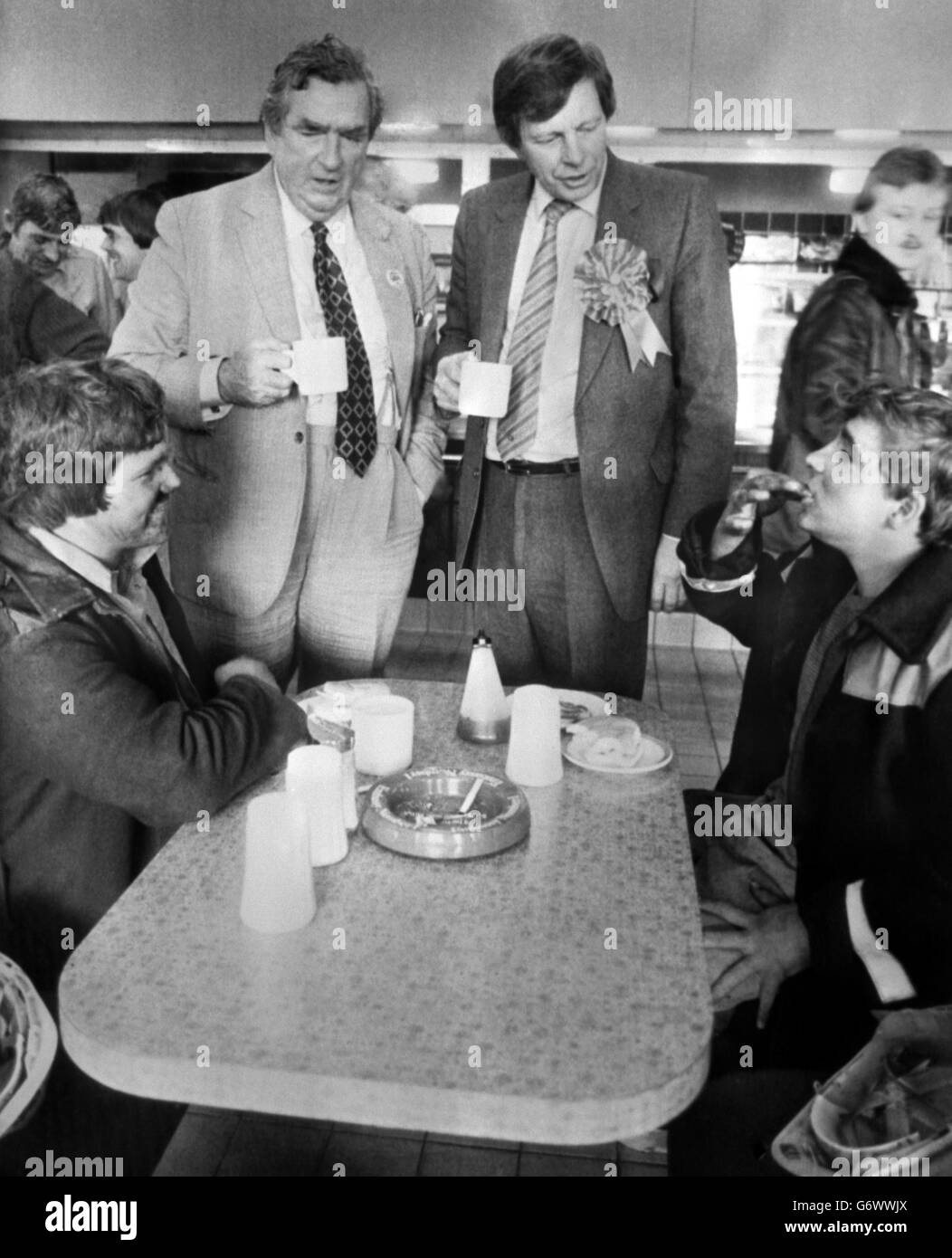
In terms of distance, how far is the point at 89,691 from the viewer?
1431mm

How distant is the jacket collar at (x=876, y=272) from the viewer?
2.51m

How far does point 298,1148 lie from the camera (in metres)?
1.92

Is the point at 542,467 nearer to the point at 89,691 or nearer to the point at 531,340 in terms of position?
the point at 531,340

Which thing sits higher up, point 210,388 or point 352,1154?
point 210,388

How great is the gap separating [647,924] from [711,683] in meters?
3.36

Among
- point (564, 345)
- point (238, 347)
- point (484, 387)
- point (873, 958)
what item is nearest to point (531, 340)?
point (564, 345)

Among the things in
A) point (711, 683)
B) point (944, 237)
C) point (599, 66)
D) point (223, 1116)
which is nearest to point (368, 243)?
point (599, 66)

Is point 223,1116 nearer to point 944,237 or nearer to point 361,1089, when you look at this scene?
point 361,1089

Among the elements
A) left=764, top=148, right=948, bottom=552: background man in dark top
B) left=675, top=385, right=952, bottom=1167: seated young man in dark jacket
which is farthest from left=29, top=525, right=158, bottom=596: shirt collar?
left=764, top=148, right=948, bottom=552: background man in dark top

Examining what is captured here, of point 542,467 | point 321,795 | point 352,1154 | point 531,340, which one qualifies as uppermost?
point 531,340

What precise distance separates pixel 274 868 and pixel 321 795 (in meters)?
0.15

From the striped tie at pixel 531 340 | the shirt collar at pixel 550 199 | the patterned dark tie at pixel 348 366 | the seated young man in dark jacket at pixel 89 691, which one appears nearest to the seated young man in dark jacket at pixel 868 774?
the seated young man in dark jacket at pixel 89 691

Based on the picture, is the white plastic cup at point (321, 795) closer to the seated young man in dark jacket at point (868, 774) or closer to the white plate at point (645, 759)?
the white plate at point (645, 759)

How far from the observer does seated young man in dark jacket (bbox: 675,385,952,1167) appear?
4.79 ft
